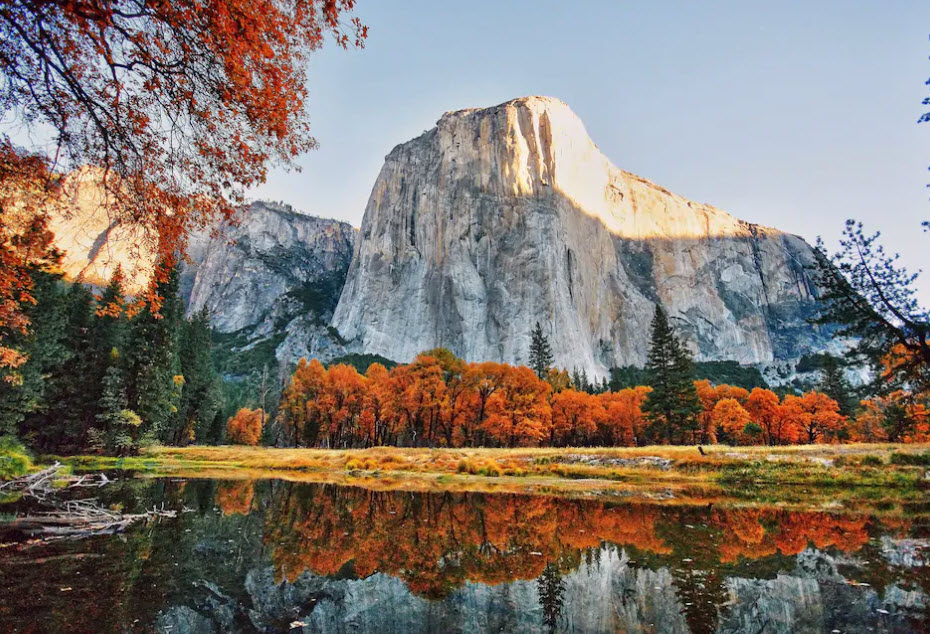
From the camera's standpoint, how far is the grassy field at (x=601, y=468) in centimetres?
2522

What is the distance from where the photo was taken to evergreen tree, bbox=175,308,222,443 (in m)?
52.9

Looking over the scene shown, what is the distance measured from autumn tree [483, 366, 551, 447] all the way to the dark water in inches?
1397

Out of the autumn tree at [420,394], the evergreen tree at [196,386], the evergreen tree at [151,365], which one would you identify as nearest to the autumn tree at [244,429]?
the evergreen tree at [196,386]

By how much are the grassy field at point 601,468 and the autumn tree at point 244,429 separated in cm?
3952

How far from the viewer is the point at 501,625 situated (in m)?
6.64

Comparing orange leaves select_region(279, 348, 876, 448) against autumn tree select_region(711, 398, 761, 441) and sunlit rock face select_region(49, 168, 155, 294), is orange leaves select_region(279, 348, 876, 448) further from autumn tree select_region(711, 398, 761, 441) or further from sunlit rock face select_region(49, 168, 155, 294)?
sunlit rock face select_region(49, 168, 155, 294)

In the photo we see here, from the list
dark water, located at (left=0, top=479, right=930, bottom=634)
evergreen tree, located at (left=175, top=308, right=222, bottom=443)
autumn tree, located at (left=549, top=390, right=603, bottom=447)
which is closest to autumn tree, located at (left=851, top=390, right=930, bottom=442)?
autumn tree, located at (left=549, top=390, right=603, bottom=447)

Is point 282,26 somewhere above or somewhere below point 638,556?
above

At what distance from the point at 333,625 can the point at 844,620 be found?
282 inches

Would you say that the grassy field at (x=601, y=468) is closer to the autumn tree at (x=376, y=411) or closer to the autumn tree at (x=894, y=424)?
the autumn tree at (x=376, y=411)

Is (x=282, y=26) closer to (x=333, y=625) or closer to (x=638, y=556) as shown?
(x=333, y=625)

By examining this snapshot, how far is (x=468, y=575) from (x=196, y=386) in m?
54.1

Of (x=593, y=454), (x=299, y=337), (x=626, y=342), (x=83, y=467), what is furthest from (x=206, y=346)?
(x=626, y=342)

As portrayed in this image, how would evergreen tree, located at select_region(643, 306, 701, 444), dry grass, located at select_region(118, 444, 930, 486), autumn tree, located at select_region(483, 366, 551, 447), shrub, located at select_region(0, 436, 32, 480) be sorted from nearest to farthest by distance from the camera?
shrub, located at select_region(0, 436, 32, 480) → dry grass, located at select_region(118, 444, 930, 486) → evergreen tree, located at select_region(643, 306, 701, 444) → autumn tree, located at select_region(483, 366, 551, 447)
